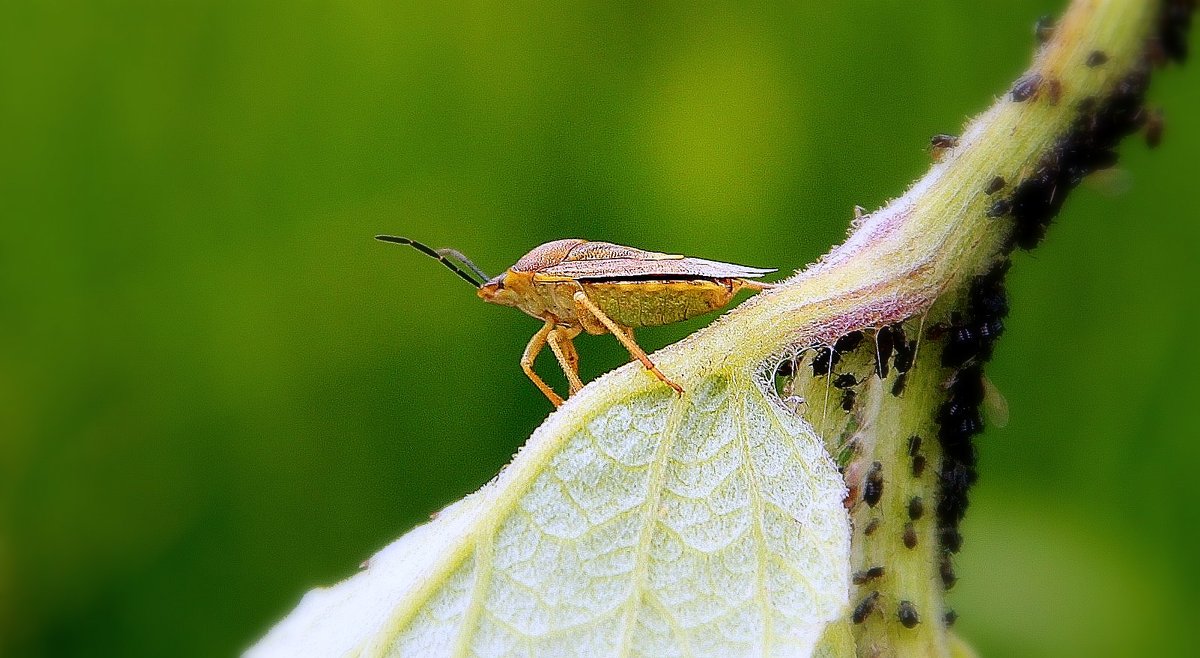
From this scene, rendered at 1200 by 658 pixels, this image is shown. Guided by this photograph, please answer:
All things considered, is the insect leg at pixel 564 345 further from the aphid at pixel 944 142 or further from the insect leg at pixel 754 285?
the aphid at pixel 944 142

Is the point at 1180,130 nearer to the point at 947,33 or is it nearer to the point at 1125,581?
the point at 947,33

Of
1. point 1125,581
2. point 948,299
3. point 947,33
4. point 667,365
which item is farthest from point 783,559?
point 947,33

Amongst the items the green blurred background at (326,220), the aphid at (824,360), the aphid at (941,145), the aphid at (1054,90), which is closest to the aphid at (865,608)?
the aphid at (824,360)

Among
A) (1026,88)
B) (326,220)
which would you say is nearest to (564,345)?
(1026,88)

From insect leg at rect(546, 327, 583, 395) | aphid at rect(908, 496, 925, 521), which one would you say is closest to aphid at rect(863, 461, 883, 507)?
aphid at rect(908, 496, 925, 521)

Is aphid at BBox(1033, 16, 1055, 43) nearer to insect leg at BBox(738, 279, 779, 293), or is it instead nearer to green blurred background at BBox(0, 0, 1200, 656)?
insect leg at BBox(738, 279, 779, 293)

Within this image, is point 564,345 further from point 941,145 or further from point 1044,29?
point 1044,29
